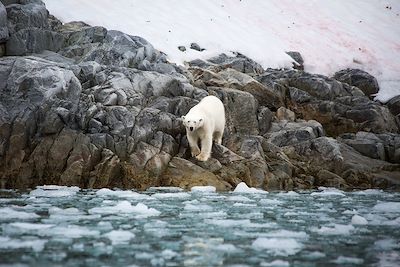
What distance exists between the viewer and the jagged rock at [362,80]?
89.4ft

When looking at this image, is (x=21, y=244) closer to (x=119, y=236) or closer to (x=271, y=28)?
(x=119, y=236)

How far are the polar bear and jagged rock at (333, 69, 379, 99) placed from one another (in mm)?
13770

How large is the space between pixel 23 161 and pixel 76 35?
9.18 metres

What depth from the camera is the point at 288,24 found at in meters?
33.2

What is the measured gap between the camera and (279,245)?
5.66 metres

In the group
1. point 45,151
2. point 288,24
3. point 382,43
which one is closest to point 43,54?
point 45,151

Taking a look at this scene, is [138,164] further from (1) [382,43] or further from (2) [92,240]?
(1) [382,43]

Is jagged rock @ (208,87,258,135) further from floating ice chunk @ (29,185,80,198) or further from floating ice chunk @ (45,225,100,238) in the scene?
floating ice chunk @ (45,225,100,238)

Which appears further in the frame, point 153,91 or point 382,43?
point 382,43

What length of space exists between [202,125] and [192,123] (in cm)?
68

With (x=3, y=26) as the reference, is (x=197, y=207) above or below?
above

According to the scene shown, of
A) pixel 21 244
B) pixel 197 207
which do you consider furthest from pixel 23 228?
pixel 197 207

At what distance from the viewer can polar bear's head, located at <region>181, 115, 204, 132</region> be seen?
1434cm

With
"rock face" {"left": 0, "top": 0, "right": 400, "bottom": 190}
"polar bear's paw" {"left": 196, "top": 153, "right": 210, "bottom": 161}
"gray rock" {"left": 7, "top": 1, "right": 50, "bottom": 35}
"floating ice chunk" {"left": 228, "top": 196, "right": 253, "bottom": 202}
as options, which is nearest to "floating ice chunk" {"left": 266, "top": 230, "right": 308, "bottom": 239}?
"floating ice chunk" {"left": 228, "top": 196, "right": 253, "bottom": 202}
